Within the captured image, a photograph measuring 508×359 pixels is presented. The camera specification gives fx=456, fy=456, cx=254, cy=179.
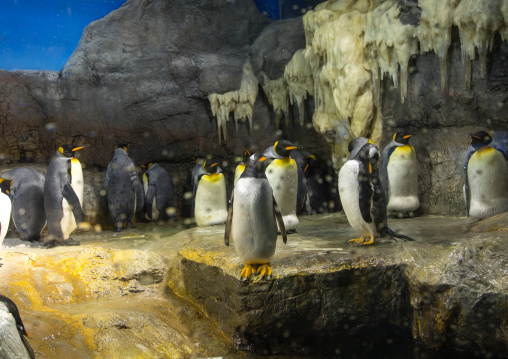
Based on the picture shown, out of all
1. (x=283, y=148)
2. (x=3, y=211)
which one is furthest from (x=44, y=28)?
(x=283, y=148)

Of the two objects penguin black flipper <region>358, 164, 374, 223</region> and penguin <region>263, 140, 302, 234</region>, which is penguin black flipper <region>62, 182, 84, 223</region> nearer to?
penguin <region>263, 140, 302, 234</region>

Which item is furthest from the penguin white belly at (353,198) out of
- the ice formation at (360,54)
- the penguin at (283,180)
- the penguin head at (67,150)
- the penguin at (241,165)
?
the penguin head at (67,150)

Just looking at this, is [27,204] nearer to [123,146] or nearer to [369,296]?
[123,146]

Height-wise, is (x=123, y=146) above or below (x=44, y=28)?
below

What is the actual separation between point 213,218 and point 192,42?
292 centimetres

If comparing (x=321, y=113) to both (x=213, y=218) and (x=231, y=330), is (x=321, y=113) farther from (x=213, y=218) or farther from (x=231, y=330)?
(x=231, y=330)

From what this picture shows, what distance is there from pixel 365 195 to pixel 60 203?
10.7ft

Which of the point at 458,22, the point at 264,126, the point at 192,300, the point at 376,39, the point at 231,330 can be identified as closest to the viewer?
the point at 231,330

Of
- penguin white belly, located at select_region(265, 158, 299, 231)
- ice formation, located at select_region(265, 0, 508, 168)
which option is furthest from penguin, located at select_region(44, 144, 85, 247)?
ice formation, located at select_region(265, 0, 508, 168)

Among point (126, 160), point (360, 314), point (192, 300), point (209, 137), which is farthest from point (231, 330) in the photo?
Answer: point (209, 137)

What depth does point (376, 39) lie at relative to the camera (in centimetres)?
544

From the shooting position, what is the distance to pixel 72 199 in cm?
500

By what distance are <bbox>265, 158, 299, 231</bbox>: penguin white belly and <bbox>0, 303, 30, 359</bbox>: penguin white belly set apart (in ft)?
→ 8.96

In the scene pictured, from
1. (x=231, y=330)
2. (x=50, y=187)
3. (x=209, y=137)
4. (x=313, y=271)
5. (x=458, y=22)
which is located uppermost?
(x=458, y=22)
